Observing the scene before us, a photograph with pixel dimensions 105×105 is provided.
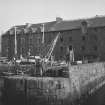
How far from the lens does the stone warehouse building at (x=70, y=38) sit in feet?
148

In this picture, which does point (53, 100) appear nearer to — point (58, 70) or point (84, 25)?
point (58, 70)

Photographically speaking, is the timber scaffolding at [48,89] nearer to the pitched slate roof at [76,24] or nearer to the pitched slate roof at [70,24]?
the pitched slate roof at [76,24]

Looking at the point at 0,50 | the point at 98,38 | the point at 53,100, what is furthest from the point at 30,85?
the point at 0,50

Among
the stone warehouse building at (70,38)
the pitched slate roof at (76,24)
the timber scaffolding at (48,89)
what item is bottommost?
the timber scaffolding at (48,89)

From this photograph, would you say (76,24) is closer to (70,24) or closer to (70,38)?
(70,24)

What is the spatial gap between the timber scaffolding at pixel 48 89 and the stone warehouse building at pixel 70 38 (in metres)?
20.2

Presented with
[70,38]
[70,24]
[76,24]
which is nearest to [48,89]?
[70,38]

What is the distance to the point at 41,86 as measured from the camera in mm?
17766

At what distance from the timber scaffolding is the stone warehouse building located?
66.2ft

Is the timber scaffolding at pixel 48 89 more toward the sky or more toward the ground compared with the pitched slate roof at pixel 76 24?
more toward the ground

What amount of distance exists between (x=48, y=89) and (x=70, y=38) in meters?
32.2

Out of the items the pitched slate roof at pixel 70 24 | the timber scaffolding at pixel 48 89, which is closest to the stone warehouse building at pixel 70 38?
the pitched slate roof at pixel 70 24

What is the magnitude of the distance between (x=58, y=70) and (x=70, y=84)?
2.11 metres

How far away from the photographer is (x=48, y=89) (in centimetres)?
1773
